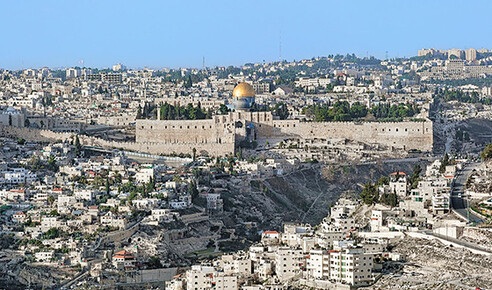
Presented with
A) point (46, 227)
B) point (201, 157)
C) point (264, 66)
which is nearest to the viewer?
point (46, 227)

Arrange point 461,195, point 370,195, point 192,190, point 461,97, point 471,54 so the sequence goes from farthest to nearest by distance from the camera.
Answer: point 471,54 → point 461,97 → point 192,190 → point 370,195 → point 461,195

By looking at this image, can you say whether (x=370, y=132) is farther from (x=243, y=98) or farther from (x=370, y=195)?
(x=370, y=195)

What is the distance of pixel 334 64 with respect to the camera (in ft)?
459

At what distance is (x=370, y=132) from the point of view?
230 ft

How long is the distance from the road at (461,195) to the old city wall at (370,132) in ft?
50.7

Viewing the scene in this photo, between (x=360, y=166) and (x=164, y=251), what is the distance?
19.1 meters

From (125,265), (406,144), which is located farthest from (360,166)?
(125,265)

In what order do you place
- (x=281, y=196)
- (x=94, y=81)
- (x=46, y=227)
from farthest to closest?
(x=94, y=81) < (x=281, y=196) < (x=46, y=227)

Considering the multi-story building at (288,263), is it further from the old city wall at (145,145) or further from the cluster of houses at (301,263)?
the old city wall at (145,145)

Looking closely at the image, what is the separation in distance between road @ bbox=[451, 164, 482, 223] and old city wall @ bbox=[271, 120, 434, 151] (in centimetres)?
1546

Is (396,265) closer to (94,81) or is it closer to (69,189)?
(69,189)

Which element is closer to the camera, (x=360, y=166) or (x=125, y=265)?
(x=125, y=265)

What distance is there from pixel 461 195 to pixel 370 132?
2317cm

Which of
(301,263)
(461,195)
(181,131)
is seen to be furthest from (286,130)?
(301,263)
